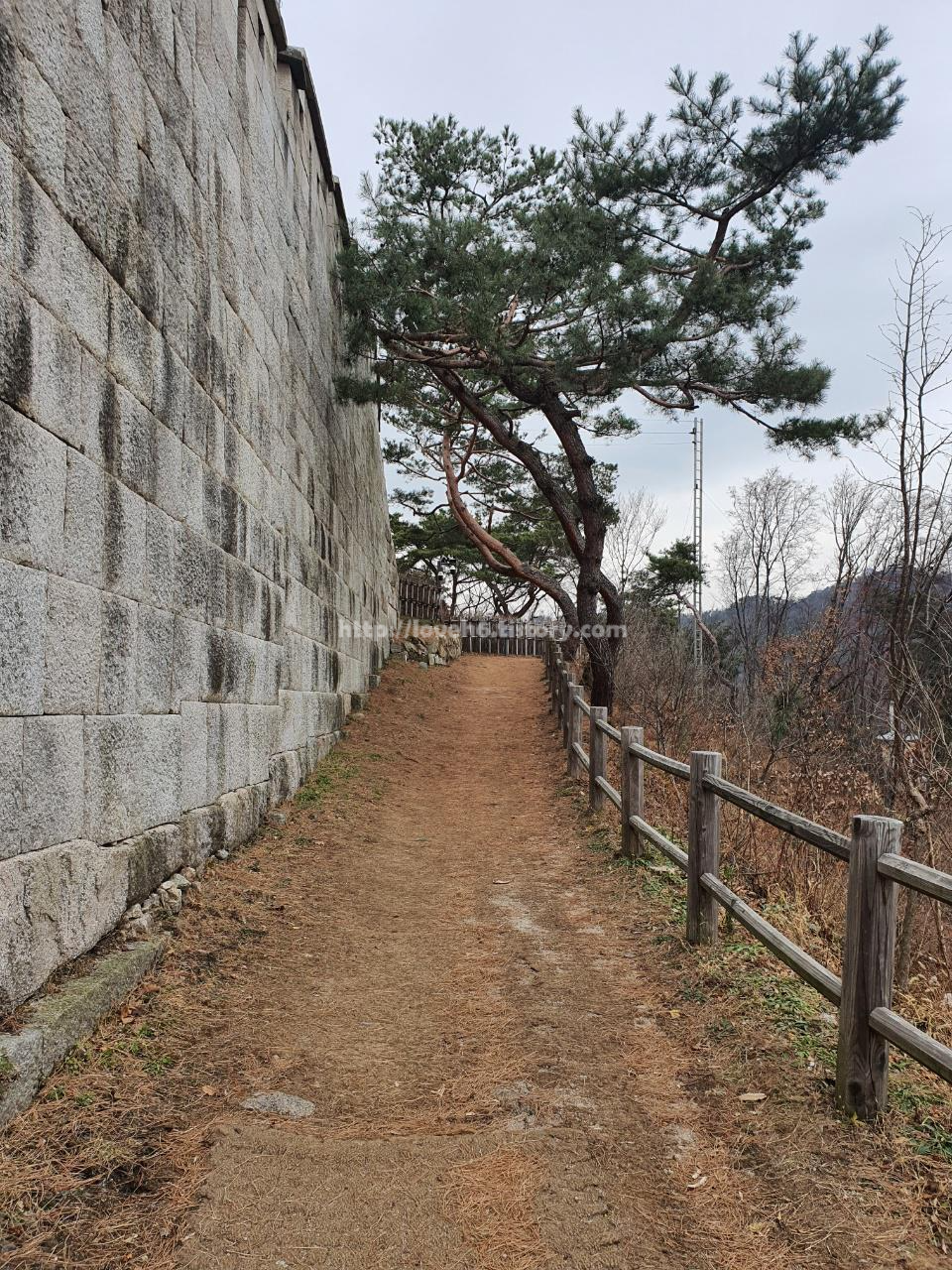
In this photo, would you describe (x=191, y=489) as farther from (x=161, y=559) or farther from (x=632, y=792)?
(x=632, y=792)

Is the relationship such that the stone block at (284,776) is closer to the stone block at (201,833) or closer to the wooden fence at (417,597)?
the stone block at (201,833)

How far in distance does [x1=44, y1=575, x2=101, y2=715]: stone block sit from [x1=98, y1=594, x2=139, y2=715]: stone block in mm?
63

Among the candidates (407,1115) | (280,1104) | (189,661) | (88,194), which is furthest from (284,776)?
(88,194)

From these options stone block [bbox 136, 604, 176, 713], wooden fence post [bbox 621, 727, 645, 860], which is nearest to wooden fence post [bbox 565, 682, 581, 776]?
wooden fence post [bbox 621, 727, 645, 860]

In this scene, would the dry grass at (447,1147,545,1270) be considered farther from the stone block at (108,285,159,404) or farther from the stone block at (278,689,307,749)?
the stone block at (278,689,307,749)

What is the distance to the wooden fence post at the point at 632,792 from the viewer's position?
20.3 feet

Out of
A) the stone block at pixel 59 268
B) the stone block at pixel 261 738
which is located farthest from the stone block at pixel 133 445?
the stone block at pixel 261 738

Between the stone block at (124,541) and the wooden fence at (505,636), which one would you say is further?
the wooden fence at (505,636)

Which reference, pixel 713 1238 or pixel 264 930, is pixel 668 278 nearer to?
pixel 264 930

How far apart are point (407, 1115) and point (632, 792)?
3.61m

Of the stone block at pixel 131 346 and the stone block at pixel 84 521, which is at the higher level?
the stone block at pixel 131 346

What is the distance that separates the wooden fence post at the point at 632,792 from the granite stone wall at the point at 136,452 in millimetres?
2585

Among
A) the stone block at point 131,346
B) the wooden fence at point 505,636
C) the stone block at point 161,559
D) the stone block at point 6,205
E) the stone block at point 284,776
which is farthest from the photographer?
the wooden fence at point 505,636

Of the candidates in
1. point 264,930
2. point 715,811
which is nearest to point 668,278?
point 715,811
